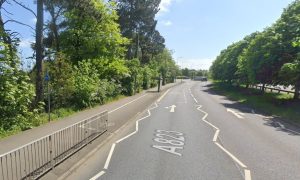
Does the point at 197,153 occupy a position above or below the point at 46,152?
below

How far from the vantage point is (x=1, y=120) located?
525 inches

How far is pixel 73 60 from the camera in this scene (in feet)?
97.8

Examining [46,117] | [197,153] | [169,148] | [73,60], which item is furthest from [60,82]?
[197,153]

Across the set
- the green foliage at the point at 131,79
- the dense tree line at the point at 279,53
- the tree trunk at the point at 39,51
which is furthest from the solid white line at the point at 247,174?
the green foliage at the point at 131,79

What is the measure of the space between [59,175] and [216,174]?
14.1 feet

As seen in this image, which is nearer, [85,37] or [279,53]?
[279,53]

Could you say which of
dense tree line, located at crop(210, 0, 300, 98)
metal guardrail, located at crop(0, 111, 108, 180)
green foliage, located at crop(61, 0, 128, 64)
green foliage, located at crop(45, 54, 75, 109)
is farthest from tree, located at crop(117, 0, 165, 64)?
metal guardrail, located at crop(0, 111, 108, 180)

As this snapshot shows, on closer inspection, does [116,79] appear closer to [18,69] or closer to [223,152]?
[18,69]

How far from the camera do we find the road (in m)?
8.68

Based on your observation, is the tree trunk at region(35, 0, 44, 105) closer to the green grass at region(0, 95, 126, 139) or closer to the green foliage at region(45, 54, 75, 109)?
the green grass at region(0, 95, 126, 139)

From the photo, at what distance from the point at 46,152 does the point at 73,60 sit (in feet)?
71.8

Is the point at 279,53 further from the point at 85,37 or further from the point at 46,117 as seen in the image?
the point at 46,117

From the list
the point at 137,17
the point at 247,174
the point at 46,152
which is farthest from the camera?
the point at 137,17

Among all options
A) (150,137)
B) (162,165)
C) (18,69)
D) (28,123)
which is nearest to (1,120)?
(28,123)
